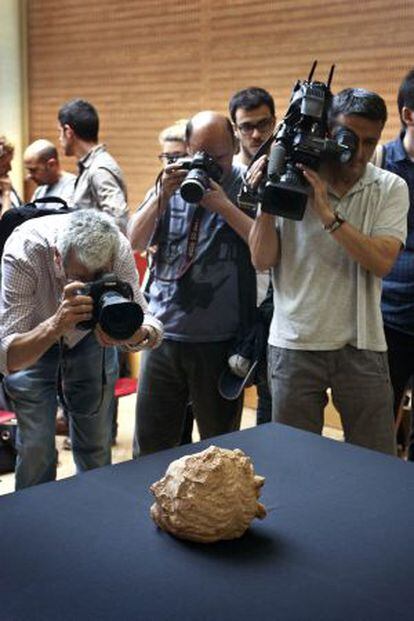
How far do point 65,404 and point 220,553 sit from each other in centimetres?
120

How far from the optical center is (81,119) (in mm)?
4062

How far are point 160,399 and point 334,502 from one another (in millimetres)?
1151

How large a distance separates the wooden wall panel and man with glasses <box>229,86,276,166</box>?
4.42 ft

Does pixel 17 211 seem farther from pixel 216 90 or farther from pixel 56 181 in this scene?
pixel 216 90

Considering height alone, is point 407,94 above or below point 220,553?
above

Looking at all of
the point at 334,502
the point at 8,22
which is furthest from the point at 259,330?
the point at 8,22

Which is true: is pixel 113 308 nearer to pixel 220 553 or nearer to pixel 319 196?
pixel 319 196

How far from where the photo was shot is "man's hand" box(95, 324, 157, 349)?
2.22 meters

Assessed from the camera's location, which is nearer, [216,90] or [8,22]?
[216,90]

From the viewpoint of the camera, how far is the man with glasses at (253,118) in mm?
3023

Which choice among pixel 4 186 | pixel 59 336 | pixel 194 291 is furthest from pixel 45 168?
pixel 59 336

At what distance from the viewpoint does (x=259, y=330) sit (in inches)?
102

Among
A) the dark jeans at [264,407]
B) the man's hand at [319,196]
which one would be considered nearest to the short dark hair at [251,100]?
the man's hand at [319,196]

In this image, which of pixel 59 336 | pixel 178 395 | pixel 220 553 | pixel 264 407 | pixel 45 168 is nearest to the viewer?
pixel 220 553
